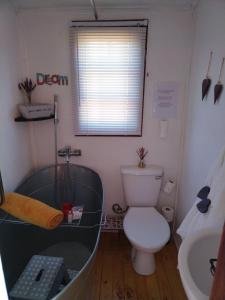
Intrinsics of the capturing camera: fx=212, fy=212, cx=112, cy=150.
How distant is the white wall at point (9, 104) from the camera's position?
5.31ft

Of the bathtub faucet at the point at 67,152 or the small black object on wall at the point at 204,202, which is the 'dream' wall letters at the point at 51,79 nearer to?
the bathtub faucet at the point at 67,152

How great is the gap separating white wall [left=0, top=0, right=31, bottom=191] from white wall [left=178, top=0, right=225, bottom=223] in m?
1.50

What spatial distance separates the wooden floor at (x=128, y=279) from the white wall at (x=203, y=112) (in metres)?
0.50

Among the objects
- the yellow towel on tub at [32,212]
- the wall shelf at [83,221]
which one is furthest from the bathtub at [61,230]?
the yellow towel on tub at [32,212]

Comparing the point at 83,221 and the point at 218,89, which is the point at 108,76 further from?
the point at 83,221

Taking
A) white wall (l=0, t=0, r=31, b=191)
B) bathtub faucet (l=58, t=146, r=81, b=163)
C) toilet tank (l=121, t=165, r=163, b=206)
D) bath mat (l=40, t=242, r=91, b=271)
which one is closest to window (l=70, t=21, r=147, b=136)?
bathtub faucet (l=58, t=146, r=81, b=163)

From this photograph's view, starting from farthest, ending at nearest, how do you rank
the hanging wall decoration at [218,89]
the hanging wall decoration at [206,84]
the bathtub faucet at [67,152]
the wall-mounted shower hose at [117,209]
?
1. the wall-mounted shower hose at [117,209]
2. the bathtub faucet at [67,152]
3. the hanging wall decoration at [206,84]
4. the hanging wall decoration at [218,89]

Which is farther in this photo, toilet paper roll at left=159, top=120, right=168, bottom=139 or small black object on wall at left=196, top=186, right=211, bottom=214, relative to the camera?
toilet paper roll at left=159, top=120, right=168, bottom=139

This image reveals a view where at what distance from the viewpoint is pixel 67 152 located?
2059 millimetres

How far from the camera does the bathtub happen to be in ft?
4.92

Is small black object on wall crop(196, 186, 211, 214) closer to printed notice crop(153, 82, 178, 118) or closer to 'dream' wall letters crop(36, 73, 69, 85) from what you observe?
printed notice crop(153, 82, 178, 118)

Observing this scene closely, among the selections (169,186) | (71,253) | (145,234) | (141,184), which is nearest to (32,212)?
(71,253)

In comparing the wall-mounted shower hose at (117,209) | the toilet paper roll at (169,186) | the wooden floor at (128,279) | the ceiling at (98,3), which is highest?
the ceiling at (98,3)

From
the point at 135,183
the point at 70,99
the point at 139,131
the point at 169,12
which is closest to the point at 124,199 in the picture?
the point at 135,183
